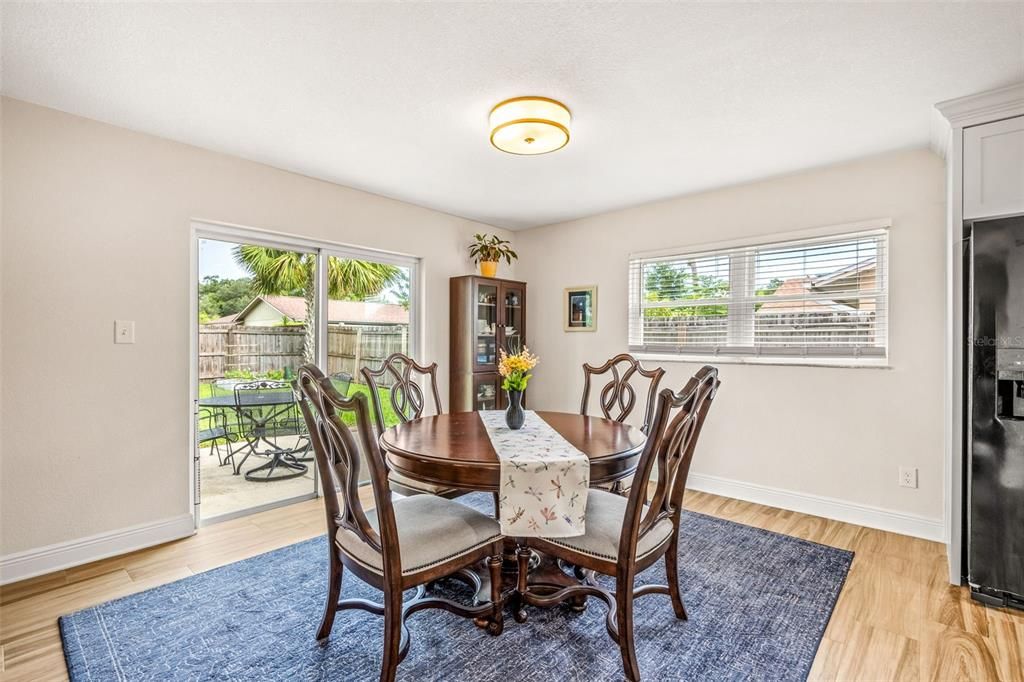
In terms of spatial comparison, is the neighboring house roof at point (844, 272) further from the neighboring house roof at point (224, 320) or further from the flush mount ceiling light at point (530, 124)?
the neighboring house roof at point (224, 320)

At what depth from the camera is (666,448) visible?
5.47ft

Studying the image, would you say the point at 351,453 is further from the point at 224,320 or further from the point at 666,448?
the point at 224,320

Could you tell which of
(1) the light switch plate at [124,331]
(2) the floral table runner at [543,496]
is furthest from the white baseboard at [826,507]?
(1) the light switch plate at [124,331]

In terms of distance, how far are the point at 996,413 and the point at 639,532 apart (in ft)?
6.10

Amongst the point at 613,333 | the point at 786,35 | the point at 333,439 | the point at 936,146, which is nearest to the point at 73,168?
the point at 333,439

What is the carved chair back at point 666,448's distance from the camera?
1.59 m

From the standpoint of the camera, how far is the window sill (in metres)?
3.13

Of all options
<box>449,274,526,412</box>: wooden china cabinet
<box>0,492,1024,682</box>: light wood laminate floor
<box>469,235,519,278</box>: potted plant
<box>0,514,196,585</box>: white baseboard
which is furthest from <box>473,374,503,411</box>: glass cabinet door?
<box>0,514,196,585</box>: white baseboard

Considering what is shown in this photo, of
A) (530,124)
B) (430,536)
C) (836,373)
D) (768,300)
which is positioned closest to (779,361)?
(836,373)

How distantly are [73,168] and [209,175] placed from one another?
2.14ft

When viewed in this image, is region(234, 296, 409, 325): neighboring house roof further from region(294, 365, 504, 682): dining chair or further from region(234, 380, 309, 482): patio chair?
region(294, 365, 504, 682): dining chair

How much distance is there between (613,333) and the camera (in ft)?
14.6

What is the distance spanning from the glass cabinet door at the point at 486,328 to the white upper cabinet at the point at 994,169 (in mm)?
3341

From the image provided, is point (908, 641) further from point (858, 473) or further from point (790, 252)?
point (790, 252)
